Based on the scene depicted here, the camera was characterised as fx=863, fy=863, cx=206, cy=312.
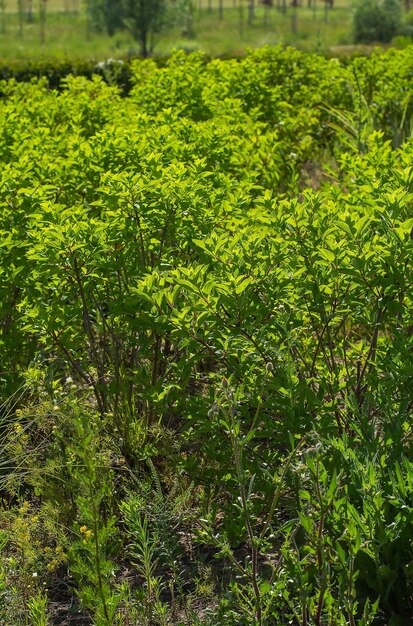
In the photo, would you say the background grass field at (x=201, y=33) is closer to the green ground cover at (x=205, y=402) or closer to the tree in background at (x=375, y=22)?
the tree in background at (x=375, y=22)

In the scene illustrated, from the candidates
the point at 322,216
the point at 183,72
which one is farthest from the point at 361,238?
the point at 183,72

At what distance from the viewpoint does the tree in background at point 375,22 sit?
129 ft

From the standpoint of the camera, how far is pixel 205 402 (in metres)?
3.25

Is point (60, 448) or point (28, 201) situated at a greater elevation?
point (28, 201)

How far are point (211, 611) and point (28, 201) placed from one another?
2228 millimetres

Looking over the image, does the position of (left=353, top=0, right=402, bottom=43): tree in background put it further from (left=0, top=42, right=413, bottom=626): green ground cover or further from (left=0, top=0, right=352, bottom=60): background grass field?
(left=0, top=42, right=413, bottom=626): green ground cover

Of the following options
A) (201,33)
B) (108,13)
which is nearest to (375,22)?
(108,13)

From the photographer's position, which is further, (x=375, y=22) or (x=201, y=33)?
(x=201, y=33)

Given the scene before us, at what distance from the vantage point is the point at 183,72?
23.3 ft

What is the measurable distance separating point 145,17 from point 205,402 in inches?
1319

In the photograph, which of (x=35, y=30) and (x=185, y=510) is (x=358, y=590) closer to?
(x=185, y=510)

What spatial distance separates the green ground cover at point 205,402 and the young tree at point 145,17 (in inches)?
1233

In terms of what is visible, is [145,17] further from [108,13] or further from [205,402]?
[205,402]

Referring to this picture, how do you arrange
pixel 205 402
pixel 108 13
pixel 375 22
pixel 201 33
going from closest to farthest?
1. pixel 205 402
2. pixel 375 22
3. pixel 108 13
4. pixel 201 33
